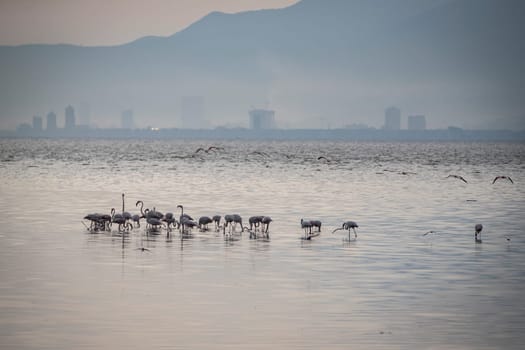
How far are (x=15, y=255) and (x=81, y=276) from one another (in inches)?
164

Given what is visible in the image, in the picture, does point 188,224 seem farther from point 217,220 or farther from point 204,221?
point 217,220

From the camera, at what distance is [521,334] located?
16.8 m

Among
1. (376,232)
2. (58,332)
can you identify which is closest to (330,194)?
(376,232)

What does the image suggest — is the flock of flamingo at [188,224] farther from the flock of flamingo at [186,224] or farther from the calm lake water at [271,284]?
the calm lake water at [271,284]

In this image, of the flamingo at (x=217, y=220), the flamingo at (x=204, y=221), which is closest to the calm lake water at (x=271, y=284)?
the flamingo at (x=204, y=221)

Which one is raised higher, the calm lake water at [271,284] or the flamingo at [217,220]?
the flamingo at [217,220]

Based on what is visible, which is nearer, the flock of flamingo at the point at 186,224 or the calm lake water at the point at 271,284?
the calm lake water at the point at 271,284

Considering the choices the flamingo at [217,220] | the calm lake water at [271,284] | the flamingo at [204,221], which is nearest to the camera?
the calm lake water at [271,284]

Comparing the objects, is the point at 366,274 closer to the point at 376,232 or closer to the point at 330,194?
the point at 376,232

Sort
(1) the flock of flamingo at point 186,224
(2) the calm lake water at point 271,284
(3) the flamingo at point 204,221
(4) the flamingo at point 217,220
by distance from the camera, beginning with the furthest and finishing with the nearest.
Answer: (4) the flamingo at point 217,220
(3) the flamingo at point 204,221
(1) the flock of flamingo at point 186,224
(2) the calm lake water at point 271,284

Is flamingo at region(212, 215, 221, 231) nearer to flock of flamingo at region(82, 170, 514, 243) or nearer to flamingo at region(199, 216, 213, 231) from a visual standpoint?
flock of flamingo at region(82, 170, 514, 243)

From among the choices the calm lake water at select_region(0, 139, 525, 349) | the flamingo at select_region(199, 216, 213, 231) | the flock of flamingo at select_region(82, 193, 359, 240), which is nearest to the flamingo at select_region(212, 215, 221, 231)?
the flock of flamingo at select_region(82, 193, 359, 240)

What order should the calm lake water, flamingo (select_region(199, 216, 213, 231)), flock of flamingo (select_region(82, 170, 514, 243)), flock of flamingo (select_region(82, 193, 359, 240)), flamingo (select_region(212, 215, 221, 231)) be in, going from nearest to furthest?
1. the calm lake water
2. flock of flamingo (select_region(82, 170, 514, 243))
3. flock of flamingo (select_region(82, 193, 359, 240))
4. flamingo (select_region(199, 216, 213, 231))
5. flamingo (select_region(212, 215, 221, 231))

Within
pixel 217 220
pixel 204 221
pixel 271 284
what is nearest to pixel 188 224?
pixel 204 221
